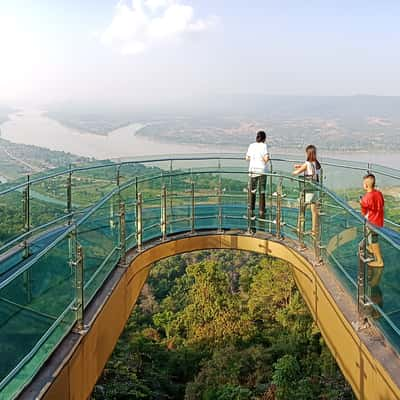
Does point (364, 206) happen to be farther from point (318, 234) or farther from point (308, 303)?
point (308, 303)

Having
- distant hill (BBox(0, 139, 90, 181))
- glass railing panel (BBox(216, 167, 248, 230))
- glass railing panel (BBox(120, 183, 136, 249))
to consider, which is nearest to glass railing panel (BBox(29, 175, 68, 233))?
glass railing panel (BBox(120, 183, 136, 249))

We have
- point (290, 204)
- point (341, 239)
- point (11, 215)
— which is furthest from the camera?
point (290, 204)

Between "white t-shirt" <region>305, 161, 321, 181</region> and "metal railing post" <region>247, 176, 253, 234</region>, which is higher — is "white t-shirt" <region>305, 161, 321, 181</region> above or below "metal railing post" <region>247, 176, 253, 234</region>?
above

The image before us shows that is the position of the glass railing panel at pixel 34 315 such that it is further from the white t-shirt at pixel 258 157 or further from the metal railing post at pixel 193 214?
the metal railing post at pixel 193 214

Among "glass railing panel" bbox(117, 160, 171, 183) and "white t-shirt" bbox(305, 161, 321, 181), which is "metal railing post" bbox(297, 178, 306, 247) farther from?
"glass railing panel" bbox(117, 160, 171, 183)

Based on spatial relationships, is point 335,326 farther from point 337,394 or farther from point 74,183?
point 337,394

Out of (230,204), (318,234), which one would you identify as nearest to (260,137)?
(230,204)

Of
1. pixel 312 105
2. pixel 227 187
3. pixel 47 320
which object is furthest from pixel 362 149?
pixel 312 105
